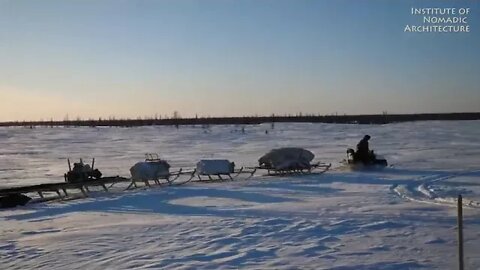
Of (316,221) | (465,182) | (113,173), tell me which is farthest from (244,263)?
(113,173)

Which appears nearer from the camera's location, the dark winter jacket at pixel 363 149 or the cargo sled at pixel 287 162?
the cargo sled at pixel 287 162

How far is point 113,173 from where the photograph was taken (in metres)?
21.2

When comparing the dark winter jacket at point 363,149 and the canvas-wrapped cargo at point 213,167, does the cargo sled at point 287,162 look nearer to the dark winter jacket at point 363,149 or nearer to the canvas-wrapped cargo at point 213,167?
the dark winter jacket at point 363,149

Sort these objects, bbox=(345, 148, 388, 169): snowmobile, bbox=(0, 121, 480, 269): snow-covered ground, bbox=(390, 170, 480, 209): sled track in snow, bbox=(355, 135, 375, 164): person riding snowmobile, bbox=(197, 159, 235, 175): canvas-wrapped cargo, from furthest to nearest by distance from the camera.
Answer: bbox=(355, 135, 375, 164): person riding snowmobile < bbox=(345, 148, 388, 169): snowmobile < bbox=(197, 159, 235, 175): canvas-wrapped cargo < bbox=(390, 170, 480, 209): sled track in snow < bbox=(0, 121, 480, 269): snow-covered ground

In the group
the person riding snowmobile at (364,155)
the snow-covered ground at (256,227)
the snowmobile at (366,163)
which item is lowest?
the snow-covered ground at (256,227)

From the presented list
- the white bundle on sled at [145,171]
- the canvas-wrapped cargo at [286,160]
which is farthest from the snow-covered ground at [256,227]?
the canvas-wrapped cargo at [286,160]

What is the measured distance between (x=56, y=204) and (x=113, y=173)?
29.4 feet

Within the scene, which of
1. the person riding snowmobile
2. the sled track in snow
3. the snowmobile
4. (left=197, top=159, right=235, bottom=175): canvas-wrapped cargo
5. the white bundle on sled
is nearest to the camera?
the sled track in snow

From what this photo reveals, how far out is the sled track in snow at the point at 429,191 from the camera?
1014 centimetres

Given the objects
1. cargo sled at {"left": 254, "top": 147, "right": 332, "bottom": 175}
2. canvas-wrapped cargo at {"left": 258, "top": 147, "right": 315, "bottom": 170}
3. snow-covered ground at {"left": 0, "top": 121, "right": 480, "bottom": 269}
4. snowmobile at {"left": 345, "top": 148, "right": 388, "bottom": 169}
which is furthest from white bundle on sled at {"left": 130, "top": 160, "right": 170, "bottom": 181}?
snowmobile at {"left": 345, "top": 148, "right": 388, "bottom": 169}

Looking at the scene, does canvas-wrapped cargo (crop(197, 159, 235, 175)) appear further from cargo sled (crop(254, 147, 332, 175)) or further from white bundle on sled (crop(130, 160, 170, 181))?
cargo sled (crop(254, 147, 332, 175))

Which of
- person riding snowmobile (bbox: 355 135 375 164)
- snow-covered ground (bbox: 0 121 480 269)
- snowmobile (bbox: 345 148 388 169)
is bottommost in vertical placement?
snow-covered ground (bbox: 0 121 480 269)

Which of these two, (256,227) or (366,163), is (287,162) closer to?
(366,163)

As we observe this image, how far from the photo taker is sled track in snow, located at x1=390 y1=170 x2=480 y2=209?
10141mm
